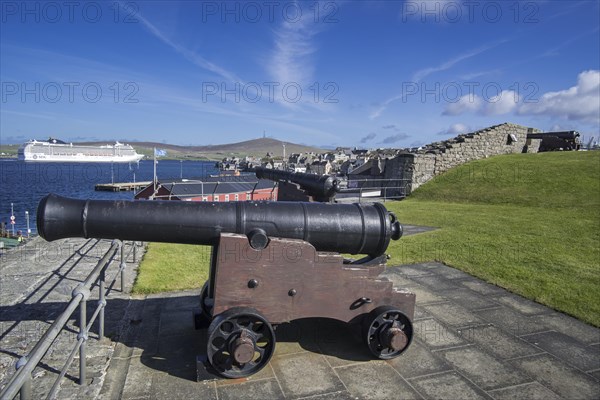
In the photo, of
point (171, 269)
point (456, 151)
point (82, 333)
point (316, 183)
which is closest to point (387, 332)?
point (82, 333)

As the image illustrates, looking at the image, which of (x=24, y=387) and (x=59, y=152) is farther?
(x=59, y=152)

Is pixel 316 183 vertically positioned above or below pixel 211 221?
above

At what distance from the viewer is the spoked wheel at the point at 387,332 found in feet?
11.2

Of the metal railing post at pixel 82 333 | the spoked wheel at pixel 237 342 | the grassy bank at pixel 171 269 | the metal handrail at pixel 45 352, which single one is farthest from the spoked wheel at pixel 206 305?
the grassy bank at pixel 171 269

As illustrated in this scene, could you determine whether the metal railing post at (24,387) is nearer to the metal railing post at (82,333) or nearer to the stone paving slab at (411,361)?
the metal railing post at (82,333)

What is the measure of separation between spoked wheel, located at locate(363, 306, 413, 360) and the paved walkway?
0.34ft

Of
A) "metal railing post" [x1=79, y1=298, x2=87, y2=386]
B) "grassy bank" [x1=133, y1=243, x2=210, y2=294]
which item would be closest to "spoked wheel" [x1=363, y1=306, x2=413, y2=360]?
"metal railing post" [x1=79, y1=298, x2=87, y2=386]

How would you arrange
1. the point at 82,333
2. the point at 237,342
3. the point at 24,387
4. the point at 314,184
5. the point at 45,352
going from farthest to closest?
1. the point at 314,184
2. the point at 237,342
3. the point at 82,333
4. the point at 45,352
5. the point at 24,387

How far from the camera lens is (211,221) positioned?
3207 millimetres

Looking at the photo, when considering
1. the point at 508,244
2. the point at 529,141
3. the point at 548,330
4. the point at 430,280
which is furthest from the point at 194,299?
the point at 529,141

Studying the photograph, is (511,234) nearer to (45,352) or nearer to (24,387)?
(45,352)

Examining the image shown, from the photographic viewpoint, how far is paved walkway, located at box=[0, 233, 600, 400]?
9.84 feet

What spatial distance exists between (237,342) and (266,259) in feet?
2.18

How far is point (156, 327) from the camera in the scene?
3963mm
